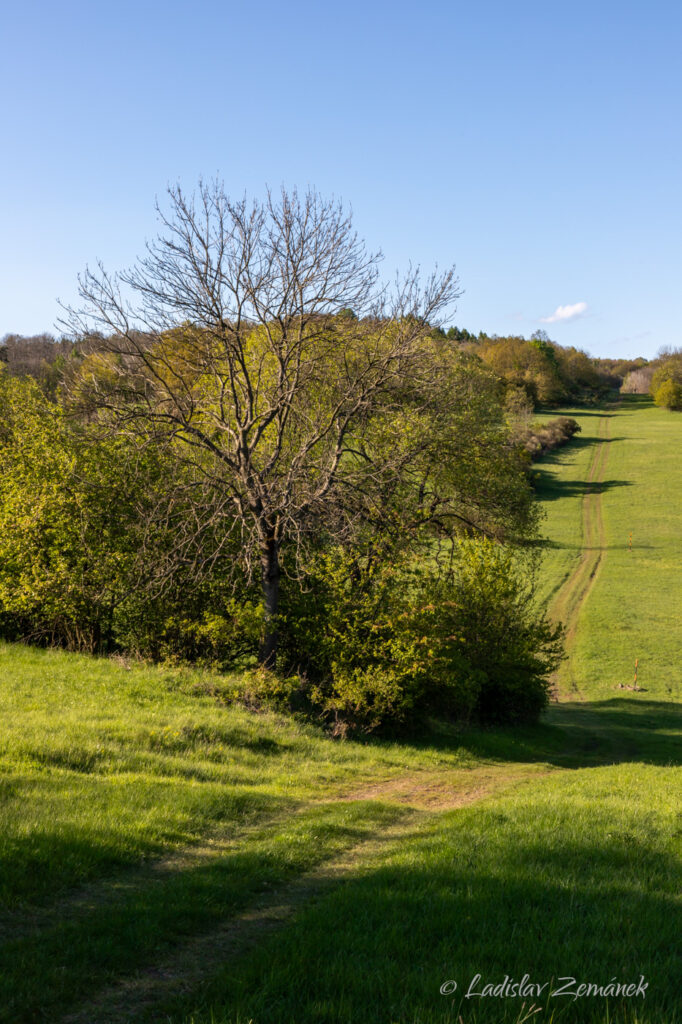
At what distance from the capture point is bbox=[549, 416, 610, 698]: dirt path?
36.8m

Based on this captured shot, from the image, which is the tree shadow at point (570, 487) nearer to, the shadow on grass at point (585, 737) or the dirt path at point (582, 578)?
the dirt path at point (582, 578)

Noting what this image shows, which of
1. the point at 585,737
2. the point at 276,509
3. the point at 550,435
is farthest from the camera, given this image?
the point at 550,435

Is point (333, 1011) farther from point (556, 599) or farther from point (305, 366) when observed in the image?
point (556, 599)

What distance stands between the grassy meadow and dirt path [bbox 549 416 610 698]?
19371 mm

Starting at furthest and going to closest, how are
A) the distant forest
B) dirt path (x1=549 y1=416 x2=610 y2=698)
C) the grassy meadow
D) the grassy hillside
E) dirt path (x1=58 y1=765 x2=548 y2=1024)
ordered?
the distant forest
the grassy hillside
dirt path (x1=549 y1=416 x2=610 y2=698)
dirt path (x1=58 y1=765 x2=548 y2=1024)
the grassy meadow

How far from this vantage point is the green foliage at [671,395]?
5325 inches

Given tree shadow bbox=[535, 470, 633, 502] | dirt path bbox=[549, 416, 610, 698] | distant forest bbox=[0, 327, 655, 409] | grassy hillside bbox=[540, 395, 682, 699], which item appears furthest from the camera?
distant forest bbox=[0, 327, 655, 409]

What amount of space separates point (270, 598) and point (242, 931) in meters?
13.5

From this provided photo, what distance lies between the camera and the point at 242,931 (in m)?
6.32

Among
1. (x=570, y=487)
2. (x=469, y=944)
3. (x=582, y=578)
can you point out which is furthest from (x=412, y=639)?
(x=570, y=487)

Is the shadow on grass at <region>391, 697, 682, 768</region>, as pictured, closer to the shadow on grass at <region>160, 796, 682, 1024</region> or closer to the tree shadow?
the shadow on grass at <region>160, 796, 682, 1024</region>

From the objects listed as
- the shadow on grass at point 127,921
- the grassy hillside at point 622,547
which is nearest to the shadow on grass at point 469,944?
the shadow on grass at point 127,921

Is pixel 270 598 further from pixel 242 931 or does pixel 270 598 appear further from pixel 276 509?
pixel 242 931

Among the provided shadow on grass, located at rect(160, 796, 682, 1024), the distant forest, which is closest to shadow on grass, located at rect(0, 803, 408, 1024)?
shadow on grass, located at rect(160, 796, 682, 1024)
